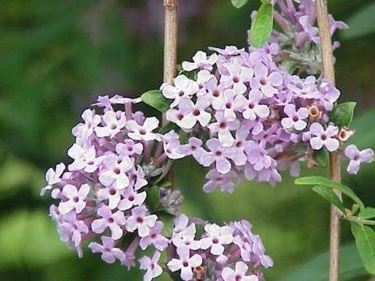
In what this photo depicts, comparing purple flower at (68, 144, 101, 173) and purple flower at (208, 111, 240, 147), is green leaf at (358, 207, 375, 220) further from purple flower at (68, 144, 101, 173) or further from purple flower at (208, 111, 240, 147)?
purple flower at (68, 144, 101, 173)

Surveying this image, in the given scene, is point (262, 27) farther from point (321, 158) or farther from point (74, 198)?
point (74, 198)

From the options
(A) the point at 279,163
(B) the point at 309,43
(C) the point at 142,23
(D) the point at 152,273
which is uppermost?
(C) the point at 142,23

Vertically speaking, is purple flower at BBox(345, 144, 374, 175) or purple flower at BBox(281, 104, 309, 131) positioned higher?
purple flower at BBox(281, 104, 309, 131)

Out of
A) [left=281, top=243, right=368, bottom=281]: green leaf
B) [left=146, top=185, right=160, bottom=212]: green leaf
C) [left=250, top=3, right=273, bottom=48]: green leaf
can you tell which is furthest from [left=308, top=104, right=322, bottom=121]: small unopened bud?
[left=281, top=243, right=368, bottom=281]: green leaf

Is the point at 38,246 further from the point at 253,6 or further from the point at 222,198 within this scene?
the point at 253,6

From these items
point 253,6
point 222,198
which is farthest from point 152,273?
point 222,198

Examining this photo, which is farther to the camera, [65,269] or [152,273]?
[65,269]
